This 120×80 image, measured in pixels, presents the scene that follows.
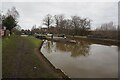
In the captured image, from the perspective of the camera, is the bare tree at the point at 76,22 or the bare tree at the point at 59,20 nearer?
the bare tree at the point at 76,22

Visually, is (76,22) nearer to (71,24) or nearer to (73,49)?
(71,24)

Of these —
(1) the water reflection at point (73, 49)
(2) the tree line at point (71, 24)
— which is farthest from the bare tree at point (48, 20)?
(1) the water reflection at point (73, 49)

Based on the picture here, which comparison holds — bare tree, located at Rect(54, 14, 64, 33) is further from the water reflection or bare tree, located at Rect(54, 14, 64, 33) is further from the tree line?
the water reflection

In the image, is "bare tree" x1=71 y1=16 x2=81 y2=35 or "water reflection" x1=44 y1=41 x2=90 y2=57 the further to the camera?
"bare tree" x1=71 y1=16 x2=81 y2=35

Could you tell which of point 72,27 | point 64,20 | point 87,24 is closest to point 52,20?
point 64,20

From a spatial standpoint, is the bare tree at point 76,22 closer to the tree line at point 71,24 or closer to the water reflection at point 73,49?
the tree line at point 71,24

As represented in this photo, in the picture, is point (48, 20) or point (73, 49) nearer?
point (73, 49)

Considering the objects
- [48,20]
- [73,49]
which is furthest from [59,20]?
[73,49]

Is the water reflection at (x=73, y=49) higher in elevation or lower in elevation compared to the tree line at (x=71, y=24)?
lower

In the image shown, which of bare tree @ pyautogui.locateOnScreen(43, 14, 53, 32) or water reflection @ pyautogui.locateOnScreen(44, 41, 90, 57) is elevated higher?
bare tree @ pyautogui.locateOnScreen(43, 14, 53, 32)

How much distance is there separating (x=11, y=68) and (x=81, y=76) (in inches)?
159

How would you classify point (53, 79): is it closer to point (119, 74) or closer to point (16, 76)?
point (16, 76)

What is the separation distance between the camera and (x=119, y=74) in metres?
11.4

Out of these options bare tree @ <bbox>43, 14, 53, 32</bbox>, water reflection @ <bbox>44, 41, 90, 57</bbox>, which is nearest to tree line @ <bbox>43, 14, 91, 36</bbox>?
bare tree @ <bbox>43, 14, 53, 32</bbox>
